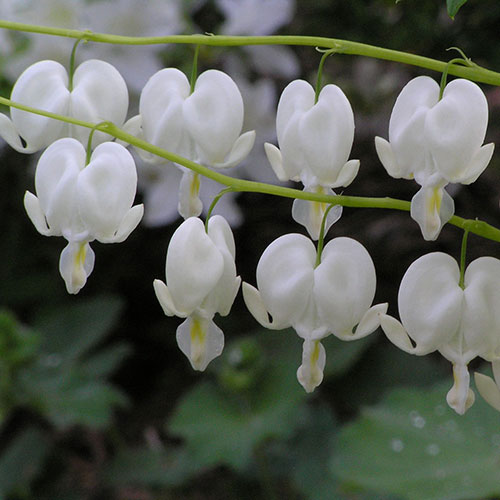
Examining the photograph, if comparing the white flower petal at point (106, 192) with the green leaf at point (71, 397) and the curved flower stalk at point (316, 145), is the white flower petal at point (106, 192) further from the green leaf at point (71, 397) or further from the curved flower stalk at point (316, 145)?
the green leaf at point (71, 397)

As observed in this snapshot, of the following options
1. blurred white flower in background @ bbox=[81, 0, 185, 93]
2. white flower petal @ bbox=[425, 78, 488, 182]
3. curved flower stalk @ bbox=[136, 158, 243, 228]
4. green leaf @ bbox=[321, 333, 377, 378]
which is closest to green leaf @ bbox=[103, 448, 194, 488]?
green leaf @ bbox=[321, 333, 377, 378]

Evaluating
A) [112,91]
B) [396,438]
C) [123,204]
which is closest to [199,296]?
[123,204]

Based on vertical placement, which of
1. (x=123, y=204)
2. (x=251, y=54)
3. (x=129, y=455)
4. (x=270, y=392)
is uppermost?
(x=123, y=204)

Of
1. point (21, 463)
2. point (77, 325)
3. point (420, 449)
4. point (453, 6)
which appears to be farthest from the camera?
point (77, 325)

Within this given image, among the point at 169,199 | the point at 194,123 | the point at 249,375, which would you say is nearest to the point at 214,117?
the point at 194,123

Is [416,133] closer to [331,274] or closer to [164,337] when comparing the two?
[331,274]

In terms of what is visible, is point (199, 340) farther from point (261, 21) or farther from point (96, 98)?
point (261, 21)

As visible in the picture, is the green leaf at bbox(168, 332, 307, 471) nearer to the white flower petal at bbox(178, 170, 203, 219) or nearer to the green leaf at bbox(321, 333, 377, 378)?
the green leaf at bbox(321, 333, 377, 378)
